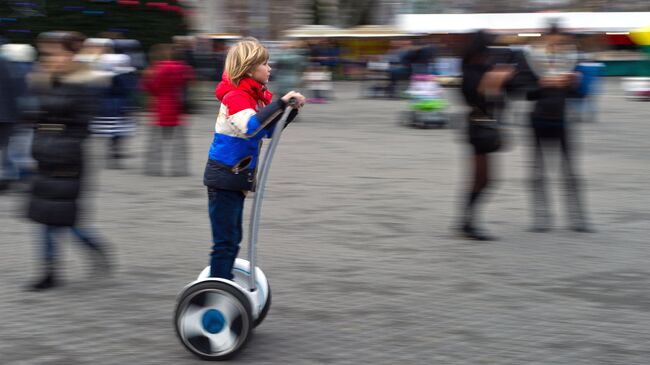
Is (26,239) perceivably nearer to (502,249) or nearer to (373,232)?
(373,232)

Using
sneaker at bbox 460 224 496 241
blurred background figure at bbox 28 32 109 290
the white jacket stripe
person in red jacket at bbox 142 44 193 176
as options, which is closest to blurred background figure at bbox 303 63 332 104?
person in red jacket at bbox 142 44 193 176

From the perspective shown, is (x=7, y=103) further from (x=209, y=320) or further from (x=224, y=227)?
(x=209, y=320)

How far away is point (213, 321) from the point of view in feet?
15.7

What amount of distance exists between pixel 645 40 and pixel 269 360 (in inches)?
857

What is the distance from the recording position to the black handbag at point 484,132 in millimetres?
7789

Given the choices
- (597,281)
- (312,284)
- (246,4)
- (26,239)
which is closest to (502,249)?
(597,281)

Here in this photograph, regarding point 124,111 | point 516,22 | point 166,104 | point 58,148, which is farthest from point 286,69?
point 516,22

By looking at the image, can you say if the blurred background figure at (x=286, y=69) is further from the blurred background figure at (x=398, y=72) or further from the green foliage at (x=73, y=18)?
the blurred background figure at (x=398, y=72)

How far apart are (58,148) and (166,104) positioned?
220 inches

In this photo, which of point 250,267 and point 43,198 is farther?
point 43,198

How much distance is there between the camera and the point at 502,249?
300 inches

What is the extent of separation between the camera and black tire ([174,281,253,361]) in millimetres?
4762

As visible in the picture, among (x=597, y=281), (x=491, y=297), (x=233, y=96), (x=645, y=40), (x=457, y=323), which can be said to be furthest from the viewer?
(x=645, y=40)

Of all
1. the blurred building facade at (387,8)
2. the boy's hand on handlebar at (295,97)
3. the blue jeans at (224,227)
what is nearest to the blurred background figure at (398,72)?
the blurred building facade at (387,8)
